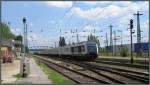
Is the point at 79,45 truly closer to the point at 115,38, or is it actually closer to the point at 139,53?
the point at 139,53

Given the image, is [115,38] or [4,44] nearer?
[4,44]

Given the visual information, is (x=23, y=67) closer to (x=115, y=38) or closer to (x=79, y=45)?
(x=79, y=45)

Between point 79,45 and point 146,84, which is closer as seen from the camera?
point 146,84

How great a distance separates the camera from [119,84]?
19.6m

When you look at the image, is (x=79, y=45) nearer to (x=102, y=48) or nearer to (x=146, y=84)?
(x=146, y=84)

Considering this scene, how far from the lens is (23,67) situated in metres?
26.6

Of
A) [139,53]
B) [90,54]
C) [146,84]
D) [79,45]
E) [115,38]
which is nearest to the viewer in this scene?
[146,84]

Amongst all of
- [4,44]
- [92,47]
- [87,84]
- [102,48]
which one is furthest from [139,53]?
[87,84]

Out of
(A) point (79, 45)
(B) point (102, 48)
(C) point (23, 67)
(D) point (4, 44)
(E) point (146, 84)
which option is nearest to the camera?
(E) point (146, 84)

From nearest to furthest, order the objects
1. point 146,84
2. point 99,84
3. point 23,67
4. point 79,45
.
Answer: point 146,84
point 99,84
point 23,67
point 79,45

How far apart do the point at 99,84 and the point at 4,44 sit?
3346 cm

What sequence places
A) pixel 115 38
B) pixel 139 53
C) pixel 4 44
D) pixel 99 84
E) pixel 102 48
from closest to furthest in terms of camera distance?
pixel 99 84 < pixel 4 44 < pixel 139 53 < pixel 115 38 < pixel 102 48

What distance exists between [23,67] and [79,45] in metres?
35.0

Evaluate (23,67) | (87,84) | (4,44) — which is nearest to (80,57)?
(4,44)
